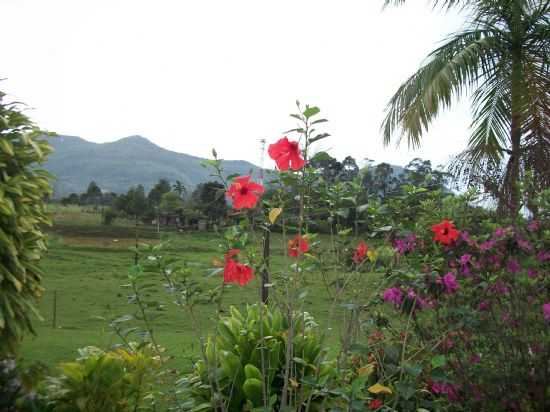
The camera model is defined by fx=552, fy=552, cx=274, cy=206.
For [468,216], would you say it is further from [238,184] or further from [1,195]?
[1,195]

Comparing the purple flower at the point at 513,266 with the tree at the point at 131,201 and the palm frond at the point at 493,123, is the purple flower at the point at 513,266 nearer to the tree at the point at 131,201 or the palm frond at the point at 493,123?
the palm frond at the point at 493,123

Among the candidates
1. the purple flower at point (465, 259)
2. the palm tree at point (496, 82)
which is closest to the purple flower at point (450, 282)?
the purple flower at point (465, 259)

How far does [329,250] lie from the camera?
2.95 meters

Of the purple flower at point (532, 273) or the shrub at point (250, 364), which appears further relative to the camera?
the purple flower at point (532, 273)

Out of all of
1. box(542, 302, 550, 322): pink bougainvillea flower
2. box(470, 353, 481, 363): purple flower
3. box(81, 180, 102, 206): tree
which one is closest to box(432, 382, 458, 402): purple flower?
box(470, 353, 481, 363): purple flower

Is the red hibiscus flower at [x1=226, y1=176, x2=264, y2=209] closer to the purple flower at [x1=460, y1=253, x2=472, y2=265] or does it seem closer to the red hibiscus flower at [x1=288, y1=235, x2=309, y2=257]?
the red hibiscus flower at [x1=288, y1=235, x2=309, y2=257]

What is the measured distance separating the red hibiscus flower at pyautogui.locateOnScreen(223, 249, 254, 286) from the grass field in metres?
0.09

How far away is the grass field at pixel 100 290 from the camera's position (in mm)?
3799

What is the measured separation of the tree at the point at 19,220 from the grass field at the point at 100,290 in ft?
1.13

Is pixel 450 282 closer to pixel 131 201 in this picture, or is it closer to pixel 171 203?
pixel 171 203

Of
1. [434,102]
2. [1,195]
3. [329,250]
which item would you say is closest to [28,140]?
[1,195]

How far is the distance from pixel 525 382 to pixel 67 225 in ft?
64.9

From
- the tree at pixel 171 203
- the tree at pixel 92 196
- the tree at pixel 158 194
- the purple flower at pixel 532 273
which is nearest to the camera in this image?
the tree at pixel 171 203

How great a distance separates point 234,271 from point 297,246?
1.16ft
